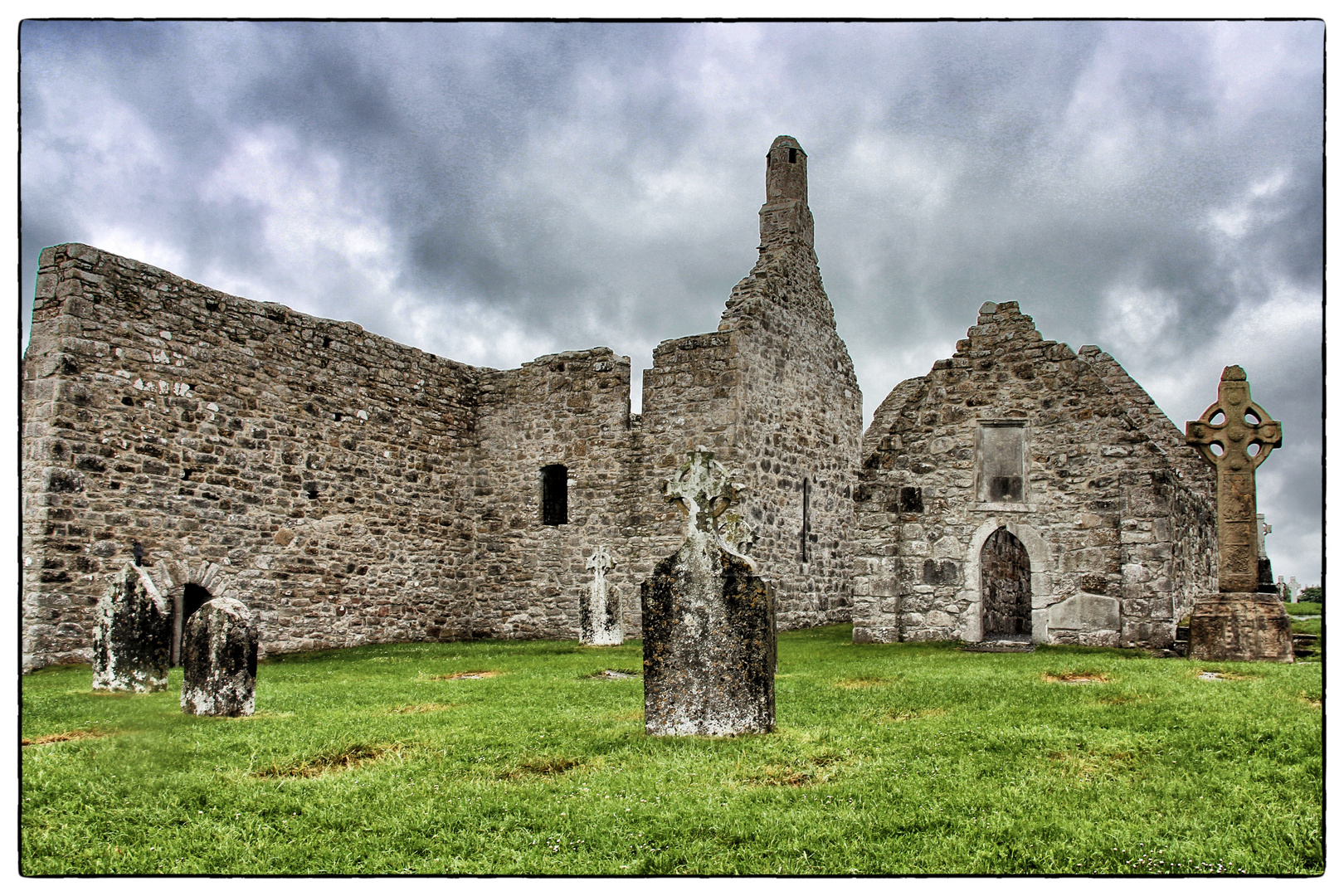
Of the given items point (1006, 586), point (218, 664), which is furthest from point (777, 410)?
point (218, 664)

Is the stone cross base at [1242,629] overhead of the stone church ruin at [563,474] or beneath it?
beneath

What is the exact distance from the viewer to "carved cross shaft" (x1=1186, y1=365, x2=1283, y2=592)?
10352mm

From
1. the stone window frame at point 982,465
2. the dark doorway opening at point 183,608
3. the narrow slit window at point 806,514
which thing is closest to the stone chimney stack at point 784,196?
the narrow slit window at point 806,514

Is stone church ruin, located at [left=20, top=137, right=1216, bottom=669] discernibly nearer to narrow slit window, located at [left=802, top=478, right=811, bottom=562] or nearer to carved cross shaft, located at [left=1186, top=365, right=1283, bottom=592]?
narrow slit window, located at [left=802, top=478, right=811, bottom=562]

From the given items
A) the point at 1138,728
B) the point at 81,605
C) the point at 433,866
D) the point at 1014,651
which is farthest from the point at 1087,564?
the point at 81,605

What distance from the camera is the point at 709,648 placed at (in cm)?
650

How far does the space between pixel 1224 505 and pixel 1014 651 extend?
320 cm

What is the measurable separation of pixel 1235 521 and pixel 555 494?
1213 centimetres

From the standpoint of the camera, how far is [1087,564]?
1302 cm

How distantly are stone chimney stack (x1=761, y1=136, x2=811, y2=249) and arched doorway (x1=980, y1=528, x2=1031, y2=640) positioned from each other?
688cm

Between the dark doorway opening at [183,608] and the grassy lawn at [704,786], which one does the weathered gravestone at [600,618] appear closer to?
the dark doorway opening at [183,608]

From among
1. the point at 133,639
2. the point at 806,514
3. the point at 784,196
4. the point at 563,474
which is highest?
the point at 784,196

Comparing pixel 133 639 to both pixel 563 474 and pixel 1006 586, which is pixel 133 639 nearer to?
pixel 563 474

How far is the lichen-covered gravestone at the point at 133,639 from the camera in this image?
9.52 metres
